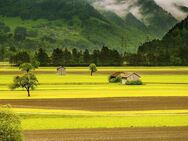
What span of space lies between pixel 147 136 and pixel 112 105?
29717 millimetres

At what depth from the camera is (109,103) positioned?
8675 centimetres

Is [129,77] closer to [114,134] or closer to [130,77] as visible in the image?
[130,77]

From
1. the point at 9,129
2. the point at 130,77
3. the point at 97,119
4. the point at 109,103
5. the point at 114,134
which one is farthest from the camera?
the point at 130,77

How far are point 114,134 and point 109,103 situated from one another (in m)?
31.2

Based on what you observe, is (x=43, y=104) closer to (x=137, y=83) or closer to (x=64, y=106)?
(x=64, y=106)

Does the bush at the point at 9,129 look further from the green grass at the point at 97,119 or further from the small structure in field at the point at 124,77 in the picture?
the small structure in field at the point at 124,77

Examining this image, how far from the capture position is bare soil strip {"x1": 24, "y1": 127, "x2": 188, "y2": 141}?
5270 centimetres

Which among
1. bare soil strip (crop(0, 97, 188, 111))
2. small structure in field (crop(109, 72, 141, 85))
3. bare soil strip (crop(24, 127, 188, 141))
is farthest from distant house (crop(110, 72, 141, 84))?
bare soil strip (crop(24, 127, 188, 141))

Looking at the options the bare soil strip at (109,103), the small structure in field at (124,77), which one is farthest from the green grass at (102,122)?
the small structure in field at (124,77)

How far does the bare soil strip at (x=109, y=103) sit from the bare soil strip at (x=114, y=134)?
20570 mm

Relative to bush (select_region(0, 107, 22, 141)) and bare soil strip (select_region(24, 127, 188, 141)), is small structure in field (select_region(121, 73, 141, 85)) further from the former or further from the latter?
bush (select_region(0, 107, 22, 141))

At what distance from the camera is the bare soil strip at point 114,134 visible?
52697mm

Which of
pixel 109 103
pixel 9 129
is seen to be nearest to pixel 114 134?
pixel 9 129

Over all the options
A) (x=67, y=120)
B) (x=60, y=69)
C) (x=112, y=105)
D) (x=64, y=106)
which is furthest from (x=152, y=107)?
(x=60, y=69)
